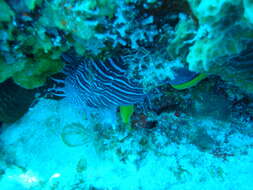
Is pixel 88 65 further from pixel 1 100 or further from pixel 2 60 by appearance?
pixel 1 100

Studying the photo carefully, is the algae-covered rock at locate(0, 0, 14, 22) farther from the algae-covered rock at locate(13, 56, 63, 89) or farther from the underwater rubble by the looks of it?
the algae-covered rock at locate(13, 56, 63, 89)

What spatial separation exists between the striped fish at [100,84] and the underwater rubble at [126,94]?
0.04 feet

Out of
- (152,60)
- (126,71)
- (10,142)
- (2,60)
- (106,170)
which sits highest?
(152,60)

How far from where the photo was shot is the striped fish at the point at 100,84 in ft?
7.53

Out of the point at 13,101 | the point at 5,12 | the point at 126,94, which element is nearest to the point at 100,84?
the point at 126,94

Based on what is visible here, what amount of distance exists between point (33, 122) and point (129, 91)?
5.65 feet

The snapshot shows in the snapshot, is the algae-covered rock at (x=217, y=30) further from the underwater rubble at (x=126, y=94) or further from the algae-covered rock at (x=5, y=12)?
the algae-covered rock at (x=5, y=12)

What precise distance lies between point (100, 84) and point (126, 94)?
1.09 ft

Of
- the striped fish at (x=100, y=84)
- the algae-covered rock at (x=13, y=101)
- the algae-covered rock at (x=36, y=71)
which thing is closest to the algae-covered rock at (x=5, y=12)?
the algae-covered rock at (x=36, y=71)

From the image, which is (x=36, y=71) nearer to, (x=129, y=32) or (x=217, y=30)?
(x=129, y=32)

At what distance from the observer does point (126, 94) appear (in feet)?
8.30

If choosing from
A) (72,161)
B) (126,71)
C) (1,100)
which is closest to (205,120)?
(126,71)

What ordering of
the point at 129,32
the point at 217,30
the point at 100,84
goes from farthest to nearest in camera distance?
the point at 100,84 → the point at 129,32 → the point at 217,30

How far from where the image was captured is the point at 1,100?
2807 mm
